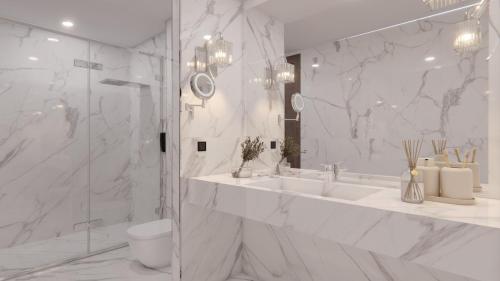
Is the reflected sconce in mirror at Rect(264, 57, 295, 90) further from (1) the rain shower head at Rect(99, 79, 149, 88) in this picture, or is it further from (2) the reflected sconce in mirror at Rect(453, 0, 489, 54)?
(1) the rain shower head at Rect(99, 79, 149, 88)

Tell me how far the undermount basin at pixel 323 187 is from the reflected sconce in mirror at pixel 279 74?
77 cm

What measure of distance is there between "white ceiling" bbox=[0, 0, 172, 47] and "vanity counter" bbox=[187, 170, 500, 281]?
2.02m

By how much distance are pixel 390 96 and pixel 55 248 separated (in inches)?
123

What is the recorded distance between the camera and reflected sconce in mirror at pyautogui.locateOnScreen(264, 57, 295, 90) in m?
2.14

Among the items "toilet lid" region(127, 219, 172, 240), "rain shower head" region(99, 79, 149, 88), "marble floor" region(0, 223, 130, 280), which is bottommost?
"marble floor" region(0, 223, 130, 280)

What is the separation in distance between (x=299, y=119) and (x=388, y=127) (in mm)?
638

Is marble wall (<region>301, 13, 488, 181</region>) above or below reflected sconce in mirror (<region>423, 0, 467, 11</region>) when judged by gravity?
below

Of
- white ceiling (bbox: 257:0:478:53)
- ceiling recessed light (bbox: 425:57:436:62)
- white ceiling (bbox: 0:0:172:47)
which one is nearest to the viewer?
ceiling recessed light (bbox: 425:57:436:62)

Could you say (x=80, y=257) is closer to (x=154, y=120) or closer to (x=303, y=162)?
(x=154, y=120)

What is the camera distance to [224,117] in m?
2.25

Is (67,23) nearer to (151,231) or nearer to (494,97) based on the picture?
(151,231)

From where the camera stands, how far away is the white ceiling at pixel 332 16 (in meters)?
1.67

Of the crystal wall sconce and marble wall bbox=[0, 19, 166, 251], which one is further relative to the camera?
marble wall bbox=[0, 19, 166, 251]

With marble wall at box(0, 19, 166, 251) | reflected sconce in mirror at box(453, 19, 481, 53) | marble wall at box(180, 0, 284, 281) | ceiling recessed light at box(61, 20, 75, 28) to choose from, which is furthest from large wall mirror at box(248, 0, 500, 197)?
ceiling recessed light at box(61, 20, 75, 28)
